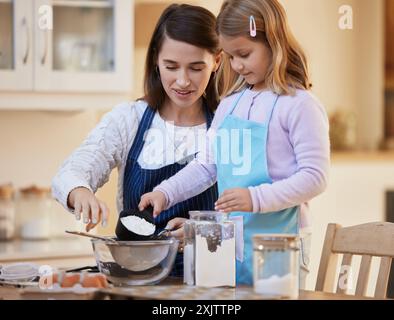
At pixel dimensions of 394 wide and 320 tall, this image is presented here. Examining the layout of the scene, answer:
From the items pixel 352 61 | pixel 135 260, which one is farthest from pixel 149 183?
pixel 352 61

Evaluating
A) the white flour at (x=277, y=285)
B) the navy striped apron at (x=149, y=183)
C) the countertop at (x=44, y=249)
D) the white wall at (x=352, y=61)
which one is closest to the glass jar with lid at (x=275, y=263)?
the white flour at (x=277, y=285)

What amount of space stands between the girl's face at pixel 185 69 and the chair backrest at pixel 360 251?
1.02 feet

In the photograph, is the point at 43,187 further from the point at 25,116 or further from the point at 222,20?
the point at 222,20

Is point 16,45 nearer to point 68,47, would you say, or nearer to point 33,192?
point 68,47

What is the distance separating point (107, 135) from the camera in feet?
4.97

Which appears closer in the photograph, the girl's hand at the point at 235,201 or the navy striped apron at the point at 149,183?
the girl's hand at the point at 235,201

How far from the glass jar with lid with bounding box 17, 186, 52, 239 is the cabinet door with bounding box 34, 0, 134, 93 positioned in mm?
300

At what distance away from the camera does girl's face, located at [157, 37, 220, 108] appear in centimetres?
140

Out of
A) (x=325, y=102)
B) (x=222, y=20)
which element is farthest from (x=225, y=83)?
(x=325, y=102)

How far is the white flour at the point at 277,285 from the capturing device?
1060 millimetres

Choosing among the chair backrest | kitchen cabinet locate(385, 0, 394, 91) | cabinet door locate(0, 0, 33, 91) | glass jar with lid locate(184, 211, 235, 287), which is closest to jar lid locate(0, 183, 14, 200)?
cabinet door locate(0, 0, 33, 91)

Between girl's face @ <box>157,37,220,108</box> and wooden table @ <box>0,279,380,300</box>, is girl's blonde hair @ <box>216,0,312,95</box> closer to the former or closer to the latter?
girl's face @ <box>157,37,220,108</box>

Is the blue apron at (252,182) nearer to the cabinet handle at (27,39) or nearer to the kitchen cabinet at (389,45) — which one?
the cabinet handle at (27,39)
